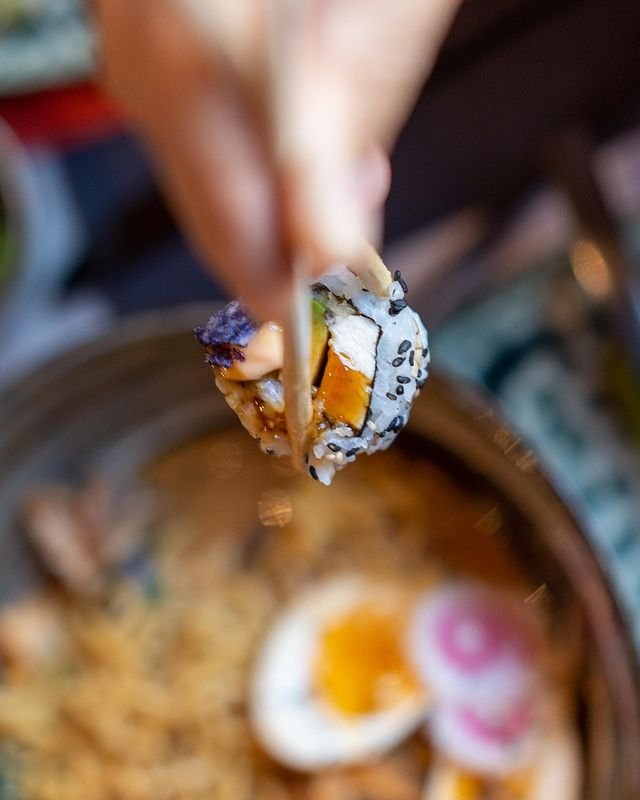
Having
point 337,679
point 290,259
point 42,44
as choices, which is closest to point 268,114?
point 290,259

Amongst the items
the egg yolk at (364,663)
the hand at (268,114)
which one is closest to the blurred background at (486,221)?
the egg yolk at (364,663)

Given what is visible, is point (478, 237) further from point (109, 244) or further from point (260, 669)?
point (260, 669)

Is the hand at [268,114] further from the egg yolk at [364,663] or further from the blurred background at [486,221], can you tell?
the egg yolk at [364,663]

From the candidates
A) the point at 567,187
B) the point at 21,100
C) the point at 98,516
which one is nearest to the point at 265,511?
the point at 98,516

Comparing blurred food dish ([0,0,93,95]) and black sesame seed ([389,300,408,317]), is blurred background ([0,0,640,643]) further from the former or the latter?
black sesame seed ([389,300,408,317])

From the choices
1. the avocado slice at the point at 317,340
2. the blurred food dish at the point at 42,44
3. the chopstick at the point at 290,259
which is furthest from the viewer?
the blurred food dish at the point at 42,44

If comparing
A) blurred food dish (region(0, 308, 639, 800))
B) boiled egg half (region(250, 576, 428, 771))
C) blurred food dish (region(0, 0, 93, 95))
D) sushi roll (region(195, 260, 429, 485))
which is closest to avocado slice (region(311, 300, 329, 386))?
sushi roll (region(195, 260, 429, 485))

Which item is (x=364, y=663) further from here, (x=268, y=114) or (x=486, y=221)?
(x=268, y=114)
